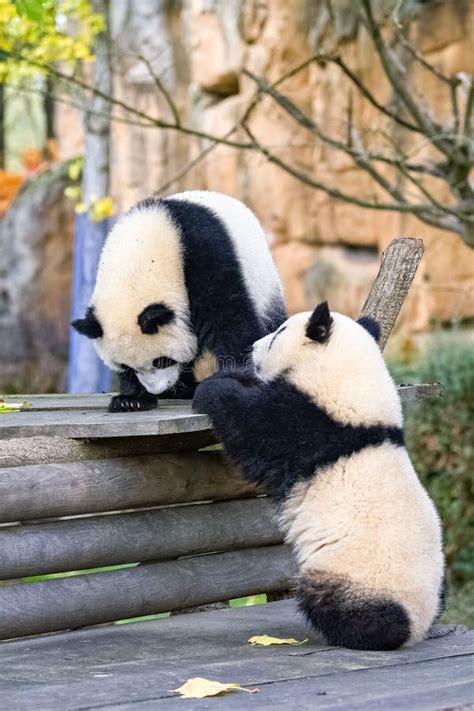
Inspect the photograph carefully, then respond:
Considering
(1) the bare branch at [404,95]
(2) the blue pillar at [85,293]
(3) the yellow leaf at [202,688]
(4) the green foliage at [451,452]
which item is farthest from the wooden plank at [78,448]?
(2) the blue pillar at [85,293]

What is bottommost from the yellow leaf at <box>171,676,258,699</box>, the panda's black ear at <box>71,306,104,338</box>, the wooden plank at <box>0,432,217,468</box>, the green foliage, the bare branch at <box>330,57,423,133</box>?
the green foliage

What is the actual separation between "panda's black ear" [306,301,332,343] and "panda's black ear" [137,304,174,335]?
3.18ft

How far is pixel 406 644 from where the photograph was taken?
3.57 metres

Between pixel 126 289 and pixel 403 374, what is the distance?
412cm

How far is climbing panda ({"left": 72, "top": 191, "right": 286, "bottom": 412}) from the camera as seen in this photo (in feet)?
14.9

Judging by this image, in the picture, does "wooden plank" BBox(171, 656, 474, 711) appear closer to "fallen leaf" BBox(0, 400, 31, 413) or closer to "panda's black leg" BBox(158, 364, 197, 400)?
"fallen leaf" BBox(0, 400, 31, 413)

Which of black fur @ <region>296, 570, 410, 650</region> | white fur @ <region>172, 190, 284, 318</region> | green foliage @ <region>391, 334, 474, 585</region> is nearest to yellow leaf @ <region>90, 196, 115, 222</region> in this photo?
green foliage @ <region>391, 334, 474, 585</region>

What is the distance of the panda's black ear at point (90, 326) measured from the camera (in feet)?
15.3

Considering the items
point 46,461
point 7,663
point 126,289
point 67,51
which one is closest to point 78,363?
point 67,51

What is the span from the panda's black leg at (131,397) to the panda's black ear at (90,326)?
0.65 feet

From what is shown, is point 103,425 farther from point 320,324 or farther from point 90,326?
point 90,326

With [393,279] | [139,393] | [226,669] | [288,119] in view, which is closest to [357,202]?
[393,279]

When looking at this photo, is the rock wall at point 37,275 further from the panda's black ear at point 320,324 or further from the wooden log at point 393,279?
the panda's black ear at point 320,324

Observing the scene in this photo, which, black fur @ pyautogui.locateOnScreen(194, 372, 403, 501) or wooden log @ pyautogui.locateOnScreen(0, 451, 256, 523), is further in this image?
wooden log @ pyautogui.locateOnScreen(0, 451, 256, 523)
